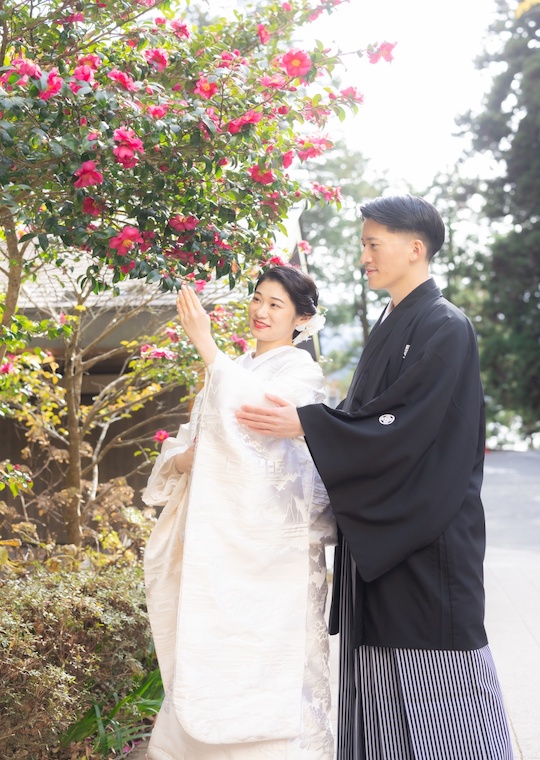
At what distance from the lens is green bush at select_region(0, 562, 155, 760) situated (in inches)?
114

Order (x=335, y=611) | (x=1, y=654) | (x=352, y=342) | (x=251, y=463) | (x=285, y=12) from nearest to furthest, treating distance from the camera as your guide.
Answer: (x=251, y=463) < (x=335, y=611) < (x=1, y=654) < (x=285, y=12) < (x=352, y=342)

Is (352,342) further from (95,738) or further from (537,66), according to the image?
(95,738)

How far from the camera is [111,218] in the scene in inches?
118

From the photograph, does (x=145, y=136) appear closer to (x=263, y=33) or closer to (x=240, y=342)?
(x=263, y=33)

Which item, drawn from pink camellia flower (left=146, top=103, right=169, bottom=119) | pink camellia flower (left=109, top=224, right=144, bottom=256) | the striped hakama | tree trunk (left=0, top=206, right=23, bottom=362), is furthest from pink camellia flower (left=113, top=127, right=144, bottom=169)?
the striped hakama

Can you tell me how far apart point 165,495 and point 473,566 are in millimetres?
967

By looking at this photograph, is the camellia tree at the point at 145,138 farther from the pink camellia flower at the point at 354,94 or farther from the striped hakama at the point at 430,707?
the striped hakama at the point at 430,707

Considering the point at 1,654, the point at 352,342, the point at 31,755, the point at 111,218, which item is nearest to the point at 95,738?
the point at 31,755

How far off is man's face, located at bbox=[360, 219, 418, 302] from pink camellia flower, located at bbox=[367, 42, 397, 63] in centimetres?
121

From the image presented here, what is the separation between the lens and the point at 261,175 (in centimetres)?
324

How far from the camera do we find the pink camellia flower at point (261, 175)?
3.23 meters

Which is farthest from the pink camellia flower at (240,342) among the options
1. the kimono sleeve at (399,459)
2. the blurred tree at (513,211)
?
the blurred tree at (513,211)

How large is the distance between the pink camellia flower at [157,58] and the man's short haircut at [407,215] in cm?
97

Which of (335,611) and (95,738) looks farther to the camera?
(95,738)
